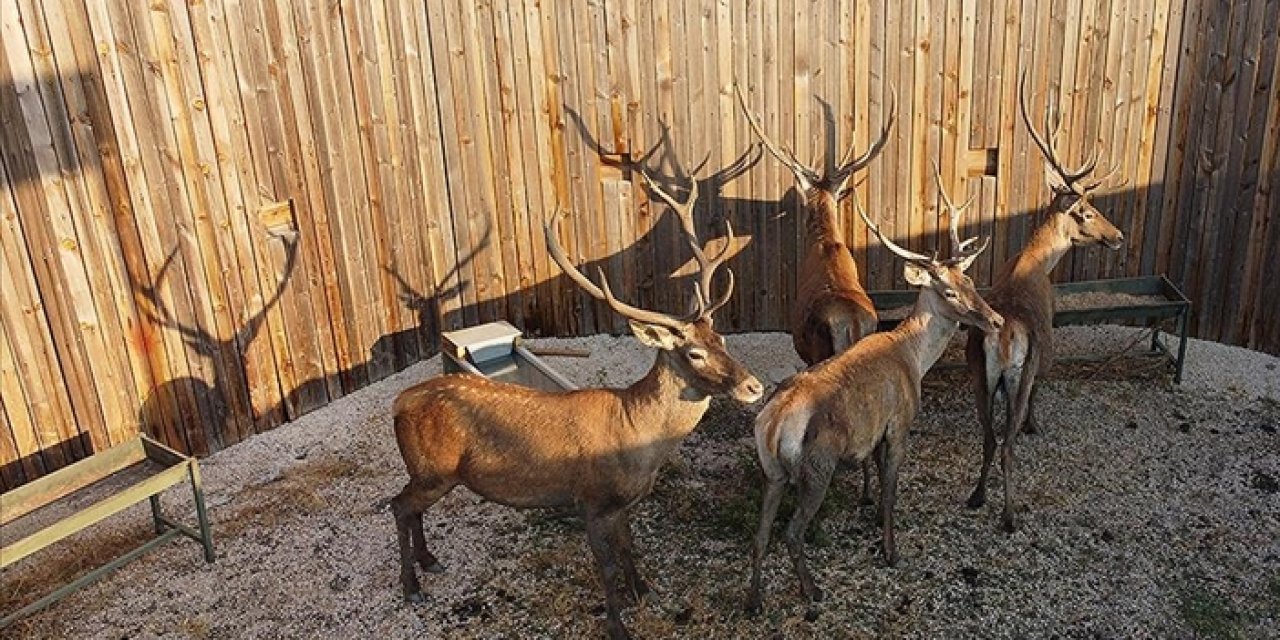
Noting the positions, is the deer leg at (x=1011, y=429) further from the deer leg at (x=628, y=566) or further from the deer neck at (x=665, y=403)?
the deer leg at (x=628, y=566)

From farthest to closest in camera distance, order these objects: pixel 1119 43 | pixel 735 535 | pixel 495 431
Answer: pixel 1119 43 → pixel 735 535 → pixel 495 431

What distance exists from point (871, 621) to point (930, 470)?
5.49ft

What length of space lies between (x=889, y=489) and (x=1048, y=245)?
2489 millimetres

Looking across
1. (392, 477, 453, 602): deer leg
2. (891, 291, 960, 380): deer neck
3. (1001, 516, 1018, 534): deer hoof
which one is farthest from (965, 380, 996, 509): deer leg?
(392, 477, 453, 602): deer leg

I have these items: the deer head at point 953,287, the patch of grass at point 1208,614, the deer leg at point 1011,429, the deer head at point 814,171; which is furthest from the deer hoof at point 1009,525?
the deer head at point 814,171

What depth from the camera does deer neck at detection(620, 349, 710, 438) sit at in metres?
5.59

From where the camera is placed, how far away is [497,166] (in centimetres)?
843

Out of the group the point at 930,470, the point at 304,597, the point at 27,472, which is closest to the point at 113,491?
the point at 27,472

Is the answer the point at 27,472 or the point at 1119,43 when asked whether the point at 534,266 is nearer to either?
the point at 27,472

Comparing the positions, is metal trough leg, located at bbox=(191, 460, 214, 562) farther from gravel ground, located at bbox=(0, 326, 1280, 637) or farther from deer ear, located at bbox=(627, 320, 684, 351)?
deer ear, located at bbox=(627, 320, 684, 351)

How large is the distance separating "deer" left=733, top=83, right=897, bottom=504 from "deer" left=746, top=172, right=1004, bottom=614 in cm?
57

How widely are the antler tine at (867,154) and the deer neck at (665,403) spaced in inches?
125

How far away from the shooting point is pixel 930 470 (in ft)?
23.6

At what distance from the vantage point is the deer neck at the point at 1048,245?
743cm
